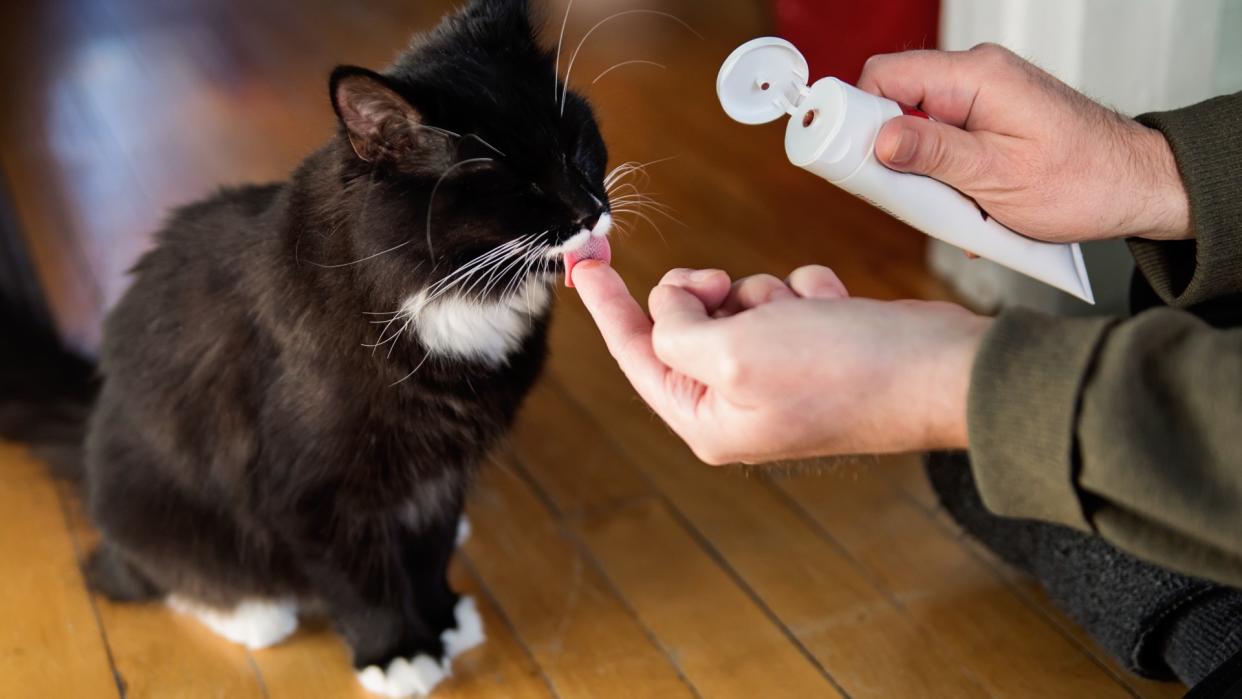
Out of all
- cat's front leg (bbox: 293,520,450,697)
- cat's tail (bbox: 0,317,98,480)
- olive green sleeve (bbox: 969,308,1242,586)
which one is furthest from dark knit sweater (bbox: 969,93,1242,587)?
cat's tail (bbox: 0,317,98,480)

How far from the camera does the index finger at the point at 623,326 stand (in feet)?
3.33

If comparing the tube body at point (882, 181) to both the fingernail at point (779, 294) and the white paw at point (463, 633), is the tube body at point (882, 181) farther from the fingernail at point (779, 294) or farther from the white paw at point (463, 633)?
the white paw at point (463, 633)

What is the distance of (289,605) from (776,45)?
36.0 inches

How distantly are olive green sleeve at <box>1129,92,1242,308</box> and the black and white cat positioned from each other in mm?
610

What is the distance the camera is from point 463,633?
145cm

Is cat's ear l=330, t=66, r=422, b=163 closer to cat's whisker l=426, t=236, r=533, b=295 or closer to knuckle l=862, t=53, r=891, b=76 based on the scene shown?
cat's whisker l=426, t=236, r=533, b=295

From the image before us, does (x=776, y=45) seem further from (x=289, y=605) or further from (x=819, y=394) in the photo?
(x=289, y=605)

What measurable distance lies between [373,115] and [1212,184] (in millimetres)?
844

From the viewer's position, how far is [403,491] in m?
1.27

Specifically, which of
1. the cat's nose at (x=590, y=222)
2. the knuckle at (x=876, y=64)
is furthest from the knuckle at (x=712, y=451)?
the knuckle at (x=876, y=64)

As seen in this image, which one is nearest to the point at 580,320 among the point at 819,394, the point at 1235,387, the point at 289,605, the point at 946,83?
the point at 289,605

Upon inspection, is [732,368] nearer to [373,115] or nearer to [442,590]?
[373,115]

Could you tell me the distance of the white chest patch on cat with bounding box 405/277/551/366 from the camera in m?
1.16

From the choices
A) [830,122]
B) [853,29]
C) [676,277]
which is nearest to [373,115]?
[676,277]
